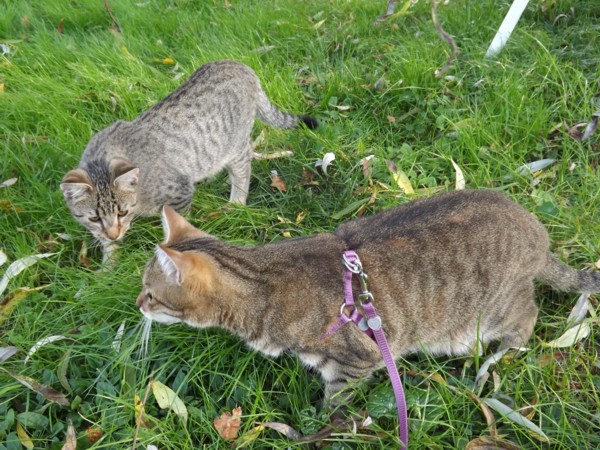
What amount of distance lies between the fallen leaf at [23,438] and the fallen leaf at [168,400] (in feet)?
1.69

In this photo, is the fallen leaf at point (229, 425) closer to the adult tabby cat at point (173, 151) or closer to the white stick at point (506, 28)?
the adult tabby cat at point (173, 151)

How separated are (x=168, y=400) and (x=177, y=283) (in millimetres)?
542

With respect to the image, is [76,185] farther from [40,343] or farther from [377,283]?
[377,283]

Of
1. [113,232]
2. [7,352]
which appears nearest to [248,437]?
[7,352]

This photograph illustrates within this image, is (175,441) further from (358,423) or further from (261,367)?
(358,423)

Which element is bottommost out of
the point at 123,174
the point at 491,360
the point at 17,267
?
the point at 491,360

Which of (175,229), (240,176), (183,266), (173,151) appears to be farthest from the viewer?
(240,176)

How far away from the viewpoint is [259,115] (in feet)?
12.6

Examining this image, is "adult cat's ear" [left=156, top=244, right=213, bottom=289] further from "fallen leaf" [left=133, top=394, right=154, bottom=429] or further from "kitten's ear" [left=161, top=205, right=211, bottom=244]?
"fallen leaf" [left=133, top=394, right=154, bottom=429]

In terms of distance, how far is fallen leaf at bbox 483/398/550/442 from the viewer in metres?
2.00

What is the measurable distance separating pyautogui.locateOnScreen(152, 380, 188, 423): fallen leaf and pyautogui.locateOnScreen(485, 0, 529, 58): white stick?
11.4 ft

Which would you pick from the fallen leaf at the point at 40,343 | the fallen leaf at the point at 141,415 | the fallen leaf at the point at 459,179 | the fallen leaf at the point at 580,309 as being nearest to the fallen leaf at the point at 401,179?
the fallen leaf at the point at 459,179

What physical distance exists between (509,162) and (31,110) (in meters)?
3.54

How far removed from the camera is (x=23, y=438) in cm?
206
